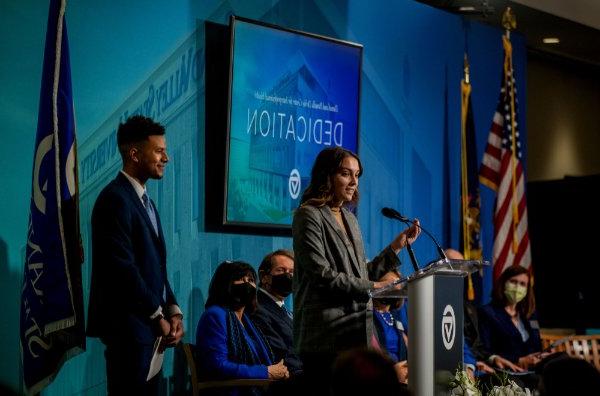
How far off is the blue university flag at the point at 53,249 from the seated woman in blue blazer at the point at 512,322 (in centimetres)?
341

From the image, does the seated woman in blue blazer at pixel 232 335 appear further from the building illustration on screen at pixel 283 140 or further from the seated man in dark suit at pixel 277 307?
the building illustration on screen at pixel 283 140

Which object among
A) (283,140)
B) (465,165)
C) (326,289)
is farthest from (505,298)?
(326,289)

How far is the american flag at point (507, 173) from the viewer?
7988mm

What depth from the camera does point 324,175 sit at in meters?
4.19

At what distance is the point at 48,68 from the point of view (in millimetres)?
4715

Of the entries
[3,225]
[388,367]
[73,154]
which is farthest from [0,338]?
[388,367]

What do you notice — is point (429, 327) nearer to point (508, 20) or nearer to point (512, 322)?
point (512, 322)

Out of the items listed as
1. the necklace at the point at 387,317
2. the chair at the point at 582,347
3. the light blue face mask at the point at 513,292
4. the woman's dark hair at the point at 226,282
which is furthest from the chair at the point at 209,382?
the chair at the point at 582,347

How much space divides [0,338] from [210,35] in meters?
2.12

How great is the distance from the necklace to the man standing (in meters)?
1.49

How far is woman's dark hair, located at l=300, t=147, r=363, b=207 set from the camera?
13.6ft

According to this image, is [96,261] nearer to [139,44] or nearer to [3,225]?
[3,225]

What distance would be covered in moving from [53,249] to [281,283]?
158 centimetres

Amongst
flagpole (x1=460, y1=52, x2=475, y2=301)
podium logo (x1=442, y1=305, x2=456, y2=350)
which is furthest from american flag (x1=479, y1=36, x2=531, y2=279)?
podium logo (x1=442, y1=305, x2=456, y2=350)
